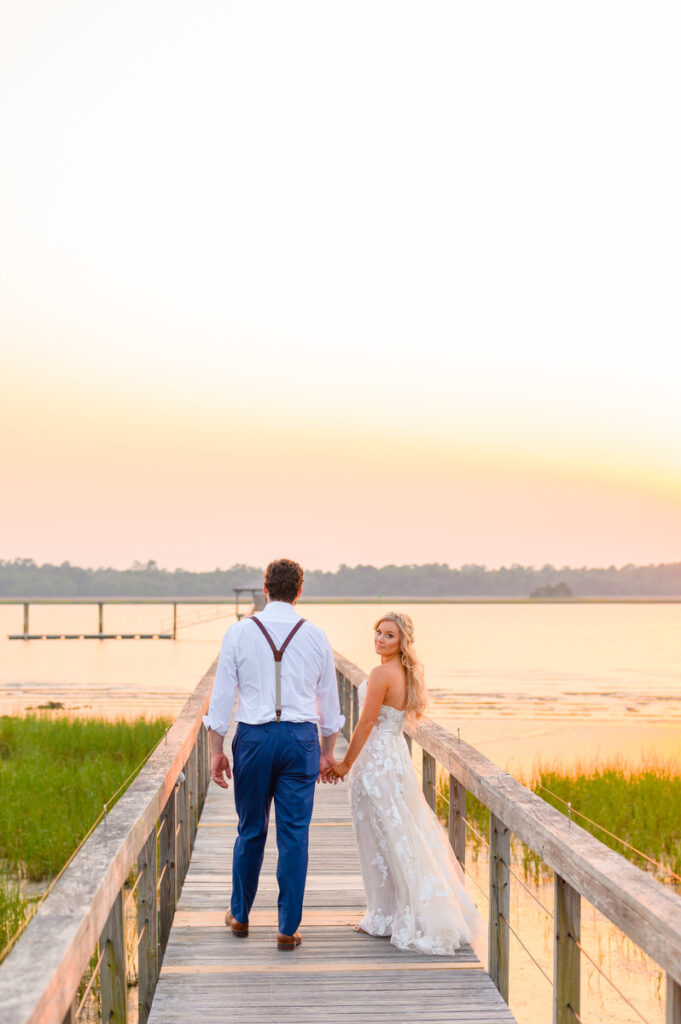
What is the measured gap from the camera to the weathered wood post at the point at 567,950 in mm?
3023

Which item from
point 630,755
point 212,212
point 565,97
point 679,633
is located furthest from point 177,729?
point 679,633

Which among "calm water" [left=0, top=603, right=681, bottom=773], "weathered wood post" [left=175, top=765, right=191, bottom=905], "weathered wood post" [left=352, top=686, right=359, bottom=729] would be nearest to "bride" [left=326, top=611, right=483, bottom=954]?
"weathered wood post" [left=175, top=765, right=191, bottom=905]

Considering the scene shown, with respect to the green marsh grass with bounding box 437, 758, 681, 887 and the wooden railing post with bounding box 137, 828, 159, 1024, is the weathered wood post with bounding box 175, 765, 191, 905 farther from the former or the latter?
the green marsh grass with bounding box 437, 758, 681, 887

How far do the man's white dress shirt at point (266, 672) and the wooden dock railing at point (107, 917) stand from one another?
0.43m

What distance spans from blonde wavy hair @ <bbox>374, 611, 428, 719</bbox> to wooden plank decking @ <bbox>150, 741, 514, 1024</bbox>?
1.06 meters

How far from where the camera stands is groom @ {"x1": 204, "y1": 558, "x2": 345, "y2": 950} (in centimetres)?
404

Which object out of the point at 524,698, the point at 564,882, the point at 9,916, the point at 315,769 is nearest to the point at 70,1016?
the point at 564,882

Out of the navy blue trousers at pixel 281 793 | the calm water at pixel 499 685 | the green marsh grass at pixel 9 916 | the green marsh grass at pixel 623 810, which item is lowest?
the calm water at pixel 499 685

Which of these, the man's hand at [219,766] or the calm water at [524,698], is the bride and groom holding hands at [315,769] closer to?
the man's hand at [219,766]

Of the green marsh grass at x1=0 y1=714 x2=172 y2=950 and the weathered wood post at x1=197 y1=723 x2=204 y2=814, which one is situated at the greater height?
the weathered wood post at x1=197 y1=723 x2=204 y2=814

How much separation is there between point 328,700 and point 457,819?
3.56 feet

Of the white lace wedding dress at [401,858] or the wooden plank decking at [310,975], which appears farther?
the white lace wedding dress at [401,858]

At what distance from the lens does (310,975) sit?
394cm

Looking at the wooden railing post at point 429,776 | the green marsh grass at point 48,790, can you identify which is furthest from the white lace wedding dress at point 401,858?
the green marsh grass at point 48,790
